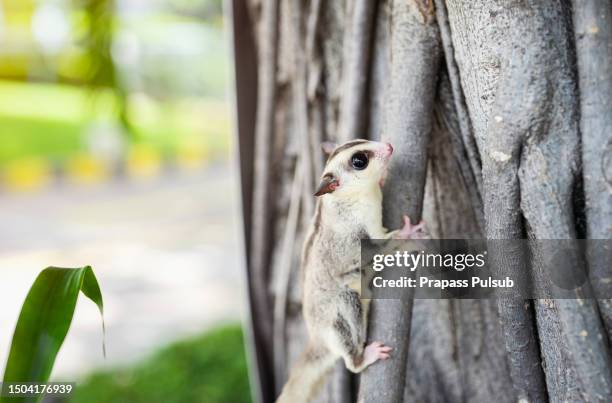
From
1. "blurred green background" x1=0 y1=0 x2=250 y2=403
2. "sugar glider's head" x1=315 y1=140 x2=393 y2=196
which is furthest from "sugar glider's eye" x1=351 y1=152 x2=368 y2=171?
"blurred green background" x1=0 y1=0 x2=250 y2=403

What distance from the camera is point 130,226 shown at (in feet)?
19.2

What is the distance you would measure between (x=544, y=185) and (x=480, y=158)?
197 millimetres

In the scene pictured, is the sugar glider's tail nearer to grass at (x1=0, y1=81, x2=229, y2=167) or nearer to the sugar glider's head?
the sugar glider's head

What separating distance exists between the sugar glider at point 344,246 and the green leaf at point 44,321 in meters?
0.41

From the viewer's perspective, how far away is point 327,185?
1289 millimetres

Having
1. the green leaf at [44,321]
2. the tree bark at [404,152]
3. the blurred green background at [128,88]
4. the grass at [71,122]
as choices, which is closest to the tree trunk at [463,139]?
the tree bark at [404,152]

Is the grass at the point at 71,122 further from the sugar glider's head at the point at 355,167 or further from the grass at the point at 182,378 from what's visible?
the sugar glider's head at the point at 355,167

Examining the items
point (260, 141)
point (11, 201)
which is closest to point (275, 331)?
point (260, 141)

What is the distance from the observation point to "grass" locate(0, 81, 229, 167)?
7.75 metres

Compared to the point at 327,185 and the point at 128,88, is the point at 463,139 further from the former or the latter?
the point at 128,88

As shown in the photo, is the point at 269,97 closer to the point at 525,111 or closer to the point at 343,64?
the point at 343,64

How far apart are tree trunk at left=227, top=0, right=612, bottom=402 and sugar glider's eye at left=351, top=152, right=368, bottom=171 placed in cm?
6

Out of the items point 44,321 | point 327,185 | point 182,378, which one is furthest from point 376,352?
point 182,378

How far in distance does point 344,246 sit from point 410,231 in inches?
5.0
